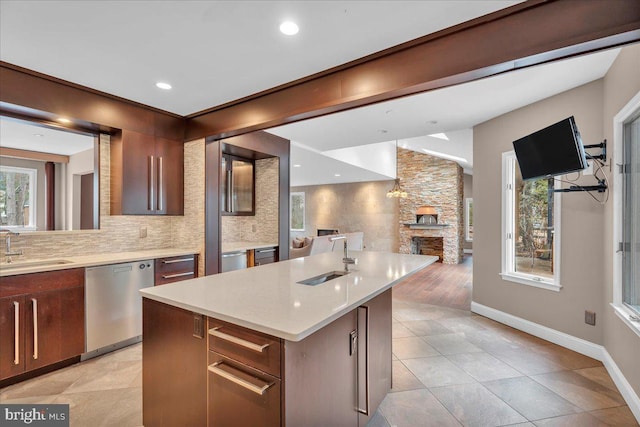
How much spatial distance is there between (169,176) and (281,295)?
2.63m

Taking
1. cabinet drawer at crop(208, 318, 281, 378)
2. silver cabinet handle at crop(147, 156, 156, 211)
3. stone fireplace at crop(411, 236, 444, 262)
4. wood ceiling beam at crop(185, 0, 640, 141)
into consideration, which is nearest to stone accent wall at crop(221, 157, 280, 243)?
silver cabinet handle at crop(147, 156, 156, 211)

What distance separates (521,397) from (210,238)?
3.23 meters

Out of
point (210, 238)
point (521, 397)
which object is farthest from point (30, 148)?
point (521, 397)

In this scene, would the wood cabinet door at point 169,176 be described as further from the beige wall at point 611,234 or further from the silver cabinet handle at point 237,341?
the beige wall at point 611,234

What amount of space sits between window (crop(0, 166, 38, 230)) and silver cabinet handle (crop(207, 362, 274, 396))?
2.85m

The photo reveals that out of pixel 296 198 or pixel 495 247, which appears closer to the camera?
pixel 495 247

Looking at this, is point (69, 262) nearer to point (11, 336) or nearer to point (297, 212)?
point (11, 336)

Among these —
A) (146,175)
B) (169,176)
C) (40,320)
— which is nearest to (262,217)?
(169,176)

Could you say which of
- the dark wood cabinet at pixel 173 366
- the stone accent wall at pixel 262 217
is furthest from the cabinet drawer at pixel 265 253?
the dark wood cabinet at pixel 173 366

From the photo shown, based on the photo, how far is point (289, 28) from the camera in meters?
1.86

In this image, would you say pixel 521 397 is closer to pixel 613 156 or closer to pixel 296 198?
pixel 613 156

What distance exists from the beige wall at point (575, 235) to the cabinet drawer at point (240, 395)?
249 cm

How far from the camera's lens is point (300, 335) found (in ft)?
3.53

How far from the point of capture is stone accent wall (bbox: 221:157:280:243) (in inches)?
181
